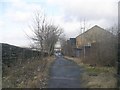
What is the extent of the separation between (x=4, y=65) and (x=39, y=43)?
18.4 meters

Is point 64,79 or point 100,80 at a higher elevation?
point 100,80

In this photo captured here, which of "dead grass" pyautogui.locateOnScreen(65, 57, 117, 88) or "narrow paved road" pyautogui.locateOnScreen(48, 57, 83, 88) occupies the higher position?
"dead grass" pyautogui.locateOnScreen(65, 57, 117, 88)

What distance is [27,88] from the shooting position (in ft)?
33.7

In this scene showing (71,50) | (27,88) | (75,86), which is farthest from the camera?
(71,50)

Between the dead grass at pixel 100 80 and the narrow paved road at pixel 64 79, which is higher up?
the dead grass at pixel 100 80

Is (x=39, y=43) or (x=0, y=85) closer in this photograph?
(x=0, y=85)

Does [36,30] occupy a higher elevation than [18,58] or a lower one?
higher

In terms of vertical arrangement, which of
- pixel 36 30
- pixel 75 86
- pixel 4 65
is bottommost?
pixel 75 86

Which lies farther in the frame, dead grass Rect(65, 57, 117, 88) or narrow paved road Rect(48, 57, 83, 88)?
narrow paved road Rect(48, 57, 83, 88)

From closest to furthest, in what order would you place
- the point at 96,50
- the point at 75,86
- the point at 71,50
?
the point at 75,86 → the point at 96,50 → the point at 71,50

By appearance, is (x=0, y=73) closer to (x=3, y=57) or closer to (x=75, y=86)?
(x=3, y=57)

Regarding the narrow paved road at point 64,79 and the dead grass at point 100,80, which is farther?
the narrow paved road at point 64,79

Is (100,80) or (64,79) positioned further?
(64,79)

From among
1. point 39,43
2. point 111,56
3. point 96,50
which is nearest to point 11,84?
point 111,56
